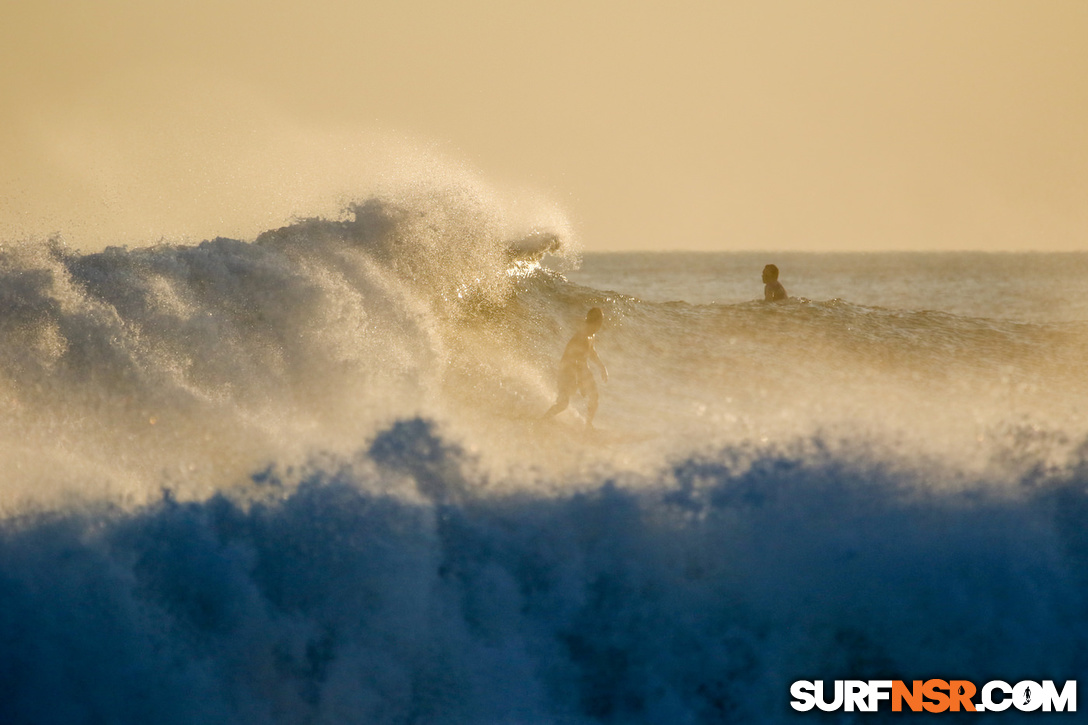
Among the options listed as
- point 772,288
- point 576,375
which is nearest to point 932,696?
point 576,375

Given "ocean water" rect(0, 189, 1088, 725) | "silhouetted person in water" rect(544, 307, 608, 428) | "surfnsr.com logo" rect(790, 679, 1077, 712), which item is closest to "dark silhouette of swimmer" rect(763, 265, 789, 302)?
"silhouetted person in water" rect(544, 307, 608, 428)

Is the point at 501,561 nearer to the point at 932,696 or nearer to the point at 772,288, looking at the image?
the point at 932,696

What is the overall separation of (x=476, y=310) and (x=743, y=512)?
5.92m

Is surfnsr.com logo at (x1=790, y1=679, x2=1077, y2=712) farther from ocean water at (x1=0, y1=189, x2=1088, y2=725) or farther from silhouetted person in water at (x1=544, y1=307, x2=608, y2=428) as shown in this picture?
silhouetted person in water at (x1=544, y1=307, x2=608, y2=428)

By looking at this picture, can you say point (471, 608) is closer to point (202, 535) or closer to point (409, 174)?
point (202, 535)

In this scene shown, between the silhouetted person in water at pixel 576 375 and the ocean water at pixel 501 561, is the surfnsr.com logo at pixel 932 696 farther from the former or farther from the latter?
the silhouetted person in water at pixel 576 375

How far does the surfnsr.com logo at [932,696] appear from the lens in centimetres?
526

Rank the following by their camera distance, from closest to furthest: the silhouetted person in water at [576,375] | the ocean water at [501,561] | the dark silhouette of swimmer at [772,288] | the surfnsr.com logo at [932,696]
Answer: the surfnsr.com logo at [932,696]
the ocean water at [501,561]
the silhouetted person in water at [576,375]
the dark silhouette of swimmer at [772,288]

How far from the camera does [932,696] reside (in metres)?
5.35

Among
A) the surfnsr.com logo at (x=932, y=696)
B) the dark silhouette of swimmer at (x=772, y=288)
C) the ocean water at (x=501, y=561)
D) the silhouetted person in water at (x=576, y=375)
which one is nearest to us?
the surfnsr.com logo at (x=932, y=696)

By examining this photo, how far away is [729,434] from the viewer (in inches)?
265

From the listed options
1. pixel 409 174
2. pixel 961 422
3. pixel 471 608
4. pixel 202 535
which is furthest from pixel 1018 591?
pixel 409 174

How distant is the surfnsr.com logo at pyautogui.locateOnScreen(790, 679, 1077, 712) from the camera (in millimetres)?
5262

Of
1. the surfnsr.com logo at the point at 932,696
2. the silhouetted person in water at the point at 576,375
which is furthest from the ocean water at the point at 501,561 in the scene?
the silhouetted person in water at the point at 576,375
